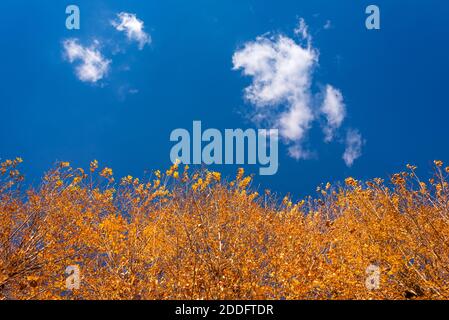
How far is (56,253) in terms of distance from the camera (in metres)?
17.7

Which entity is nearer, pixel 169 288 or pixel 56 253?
pixel 169 288

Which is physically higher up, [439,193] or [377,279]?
[439,193]

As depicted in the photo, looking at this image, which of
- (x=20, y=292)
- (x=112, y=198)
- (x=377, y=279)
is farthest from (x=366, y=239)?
(x=20, y=292)

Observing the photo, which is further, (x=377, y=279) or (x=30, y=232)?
(x=30, y=232)

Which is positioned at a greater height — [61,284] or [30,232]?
[30,232]

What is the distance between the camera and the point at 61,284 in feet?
49.4

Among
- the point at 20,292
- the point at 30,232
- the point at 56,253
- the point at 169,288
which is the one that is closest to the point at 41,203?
the point at 30,232
